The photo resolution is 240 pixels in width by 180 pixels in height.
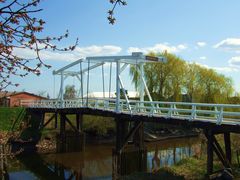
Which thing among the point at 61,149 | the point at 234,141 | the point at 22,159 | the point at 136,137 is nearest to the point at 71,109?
the point at 61,149

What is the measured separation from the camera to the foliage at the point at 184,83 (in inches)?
1571

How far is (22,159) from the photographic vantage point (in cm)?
2691

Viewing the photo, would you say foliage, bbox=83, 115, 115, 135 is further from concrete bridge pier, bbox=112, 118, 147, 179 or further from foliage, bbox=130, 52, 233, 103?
concrete bridge pier, bbox=112, 118, 147, 179

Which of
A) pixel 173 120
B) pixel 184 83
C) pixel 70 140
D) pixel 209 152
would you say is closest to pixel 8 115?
pixel 70 140

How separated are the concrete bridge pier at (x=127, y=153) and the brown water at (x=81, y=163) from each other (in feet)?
4.06

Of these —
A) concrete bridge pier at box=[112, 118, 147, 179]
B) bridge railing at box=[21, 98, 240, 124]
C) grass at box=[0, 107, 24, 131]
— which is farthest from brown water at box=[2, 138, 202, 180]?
grass at box=[0, 107, 24, 131]

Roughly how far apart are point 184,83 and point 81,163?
19062mm

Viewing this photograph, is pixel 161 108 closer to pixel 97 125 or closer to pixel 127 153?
pixel 127 153

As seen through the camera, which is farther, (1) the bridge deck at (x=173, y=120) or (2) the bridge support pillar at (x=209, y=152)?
(2) the bridge support pillar at (x=209, y=152)

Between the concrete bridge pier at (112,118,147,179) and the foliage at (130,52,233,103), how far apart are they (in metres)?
18.8

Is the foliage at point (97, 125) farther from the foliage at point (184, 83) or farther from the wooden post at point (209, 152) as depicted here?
the wooden post at point (209, 152)

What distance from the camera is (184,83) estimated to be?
40188 mm

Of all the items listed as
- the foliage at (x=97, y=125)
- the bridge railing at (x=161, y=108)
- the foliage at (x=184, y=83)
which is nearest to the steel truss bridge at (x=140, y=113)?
the bridge railing at (x=161, y=108)

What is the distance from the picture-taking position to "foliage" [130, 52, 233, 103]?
131 ft
